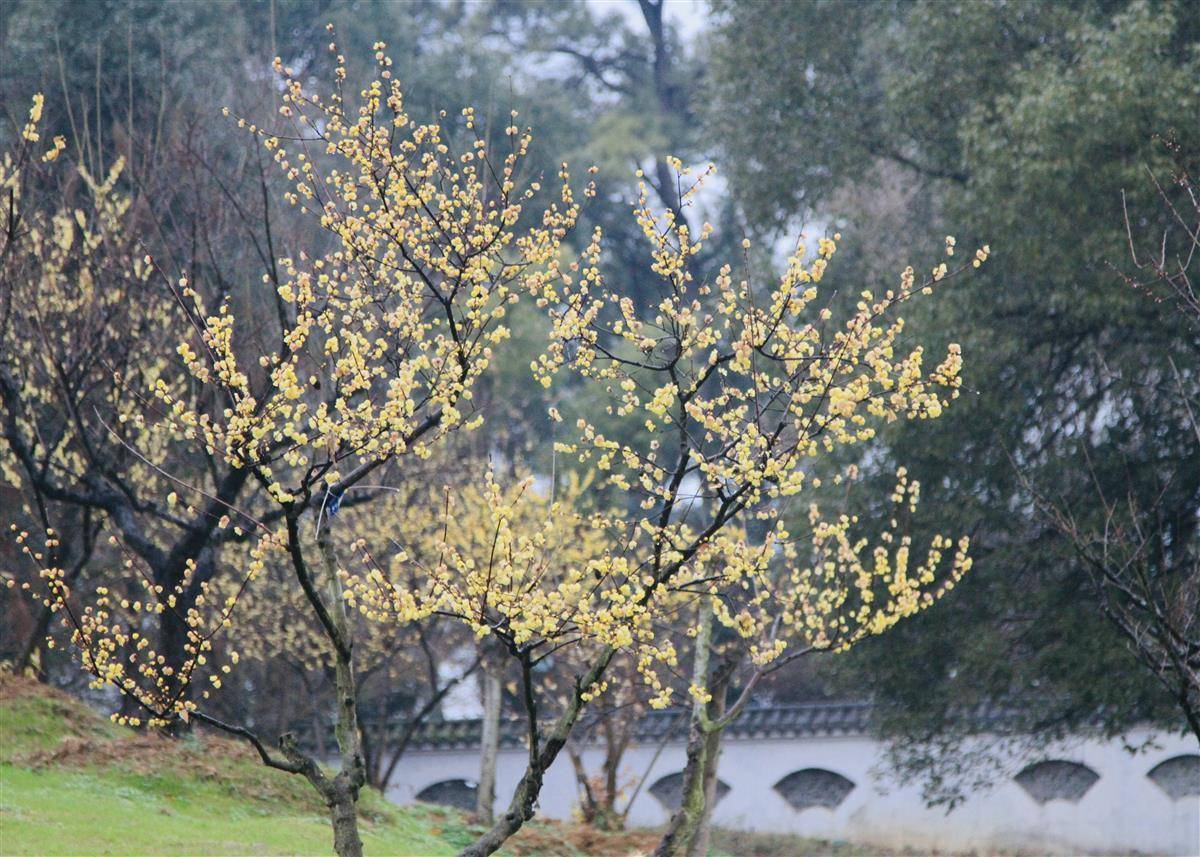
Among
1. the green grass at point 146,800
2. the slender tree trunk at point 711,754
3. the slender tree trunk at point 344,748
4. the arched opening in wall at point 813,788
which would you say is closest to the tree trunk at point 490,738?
the green grass at point 146,800

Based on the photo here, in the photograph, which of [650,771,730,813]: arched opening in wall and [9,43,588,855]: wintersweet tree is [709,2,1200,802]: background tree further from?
[650,771,730,813]: arched opening in wall

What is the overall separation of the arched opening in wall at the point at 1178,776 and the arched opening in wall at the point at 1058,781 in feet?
4.02

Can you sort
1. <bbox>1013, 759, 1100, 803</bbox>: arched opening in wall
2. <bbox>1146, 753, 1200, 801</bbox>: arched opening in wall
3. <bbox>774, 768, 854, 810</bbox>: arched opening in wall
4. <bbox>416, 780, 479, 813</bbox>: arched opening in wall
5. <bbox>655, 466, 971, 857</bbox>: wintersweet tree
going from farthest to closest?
<bbox>416, 780, 479, 813</bbox>: arched opening in wall < <bbox>774, 768, 854, 810</bbox>: arched opening in wall < <bbox>1013, 759, 1100, 803</bbox>: arched opening in wall < <bbox>1146, 753, 1200, 801</bbox>: arched opening in wall < <bbox>655, 466, 971, 857</bbox>: wintersweet tree

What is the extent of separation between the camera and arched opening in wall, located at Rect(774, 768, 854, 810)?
27.8 m

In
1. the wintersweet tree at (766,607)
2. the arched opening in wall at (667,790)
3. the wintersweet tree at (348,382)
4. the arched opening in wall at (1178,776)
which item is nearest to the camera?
the wintersweet tree at (348,382)

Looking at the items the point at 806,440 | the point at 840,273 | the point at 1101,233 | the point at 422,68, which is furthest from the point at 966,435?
the point at 422,68

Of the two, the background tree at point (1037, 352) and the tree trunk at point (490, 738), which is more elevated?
the background tree at point (1037, 352)

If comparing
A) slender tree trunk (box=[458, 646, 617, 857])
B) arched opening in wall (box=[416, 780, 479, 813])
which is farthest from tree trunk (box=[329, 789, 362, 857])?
arched opening in wall (box=[416, 780, 479, 813])

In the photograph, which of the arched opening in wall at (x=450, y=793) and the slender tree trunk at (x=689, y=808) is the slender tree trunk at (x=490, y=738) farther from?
the arched opening in wall at (x=450, y=793)

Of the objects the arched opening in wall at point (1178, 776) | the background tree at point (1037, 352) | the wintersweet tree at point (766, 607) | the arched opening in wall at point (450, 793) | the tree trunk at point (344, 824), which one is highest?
the background tree at point (1037, 352)

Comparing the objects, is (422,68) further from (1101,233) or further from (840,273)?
(1101,233)

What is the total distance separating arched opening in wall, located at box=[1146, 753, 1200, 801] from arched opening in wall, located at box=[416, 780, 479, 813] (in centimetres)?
1529

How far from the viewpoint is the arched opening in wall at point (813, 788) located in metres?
27.8

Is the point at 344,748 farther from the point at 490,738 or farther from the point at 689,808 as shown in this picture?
the point at 490,738
